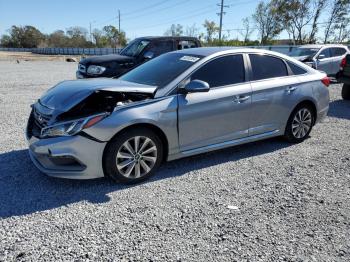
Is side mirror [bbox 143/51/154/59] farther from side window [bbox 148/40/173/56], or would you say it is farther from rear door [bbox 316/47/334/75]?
rear door [bbox 316/47/334/75]

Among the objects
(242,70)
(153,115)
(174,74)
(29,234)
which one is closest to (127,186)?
(153,115)

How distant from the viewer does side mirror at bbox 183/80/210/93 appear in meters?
4.11

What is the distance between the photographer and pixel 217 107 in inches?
176

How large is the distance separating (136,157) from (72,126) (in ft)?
2.76

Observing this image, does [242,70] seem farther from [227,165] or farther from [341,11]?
[341,11]

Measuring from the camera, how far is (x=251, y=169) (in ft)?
15.0

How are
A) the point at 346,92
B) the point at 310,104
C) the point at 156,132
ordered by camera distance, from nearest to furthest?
the point at 156,132
the point at 310,104
the point at 346,92

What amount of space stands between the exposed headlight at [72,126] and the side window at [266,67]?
253 centimetres

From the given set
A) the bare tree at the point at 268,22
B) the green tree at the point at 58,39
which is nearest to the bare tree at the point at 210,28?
the bare tree at the point at 268,22

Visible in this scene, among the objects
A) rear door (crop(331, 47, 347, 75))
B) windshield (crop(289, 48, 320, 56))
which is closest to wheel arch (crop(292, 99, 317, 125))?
windshield (crop(289, 48, 320, 56))

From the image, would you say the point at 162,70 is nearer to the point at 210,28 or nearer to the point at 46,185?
the point at 46,185

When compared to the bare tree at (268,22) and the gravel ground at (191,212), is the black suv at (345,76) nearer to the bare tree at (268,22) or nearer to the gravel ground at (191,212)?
the gravel ground at (191,212)

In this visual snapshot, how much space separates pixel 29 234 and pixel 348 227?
3.06 metres

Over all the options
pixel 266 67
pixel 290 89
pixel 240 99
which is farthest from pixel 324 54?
pixel 240 99
